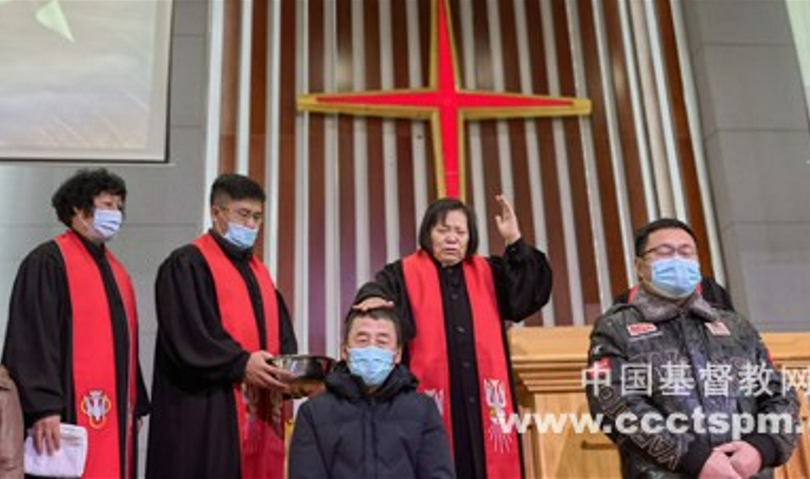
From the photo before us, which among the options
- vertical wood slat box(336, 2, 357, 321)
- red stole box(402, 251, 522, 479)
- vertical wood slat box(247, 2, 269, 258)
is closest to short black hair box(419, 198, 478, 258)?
red stole box(402, 251, 522, 479)

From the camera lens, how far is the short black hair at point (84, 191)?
275cm

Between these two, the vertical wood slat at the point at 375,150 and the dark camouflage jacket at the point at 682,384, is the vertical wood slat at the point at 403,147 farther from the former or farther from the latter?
the dark camouflage jacket at the point at 682,384

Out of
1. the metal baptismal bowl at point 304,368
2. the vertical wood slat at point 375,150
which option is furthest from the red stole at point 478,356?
the vertical wood slat at point 375,150

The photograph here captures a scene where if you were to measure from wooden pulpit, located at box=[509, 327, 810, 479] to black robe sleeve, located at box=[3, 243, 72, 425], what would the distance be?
1.22 m

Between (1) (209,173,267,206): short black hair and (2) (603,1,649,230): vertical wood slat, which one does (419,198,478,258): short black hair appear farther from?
(2) (603,1,649,230): vertical wood slat

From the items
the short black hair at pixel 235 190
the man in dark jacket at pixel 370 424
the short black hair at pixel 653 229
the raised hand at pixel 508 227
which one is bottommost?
the man in dark jacket at pixel 370 424

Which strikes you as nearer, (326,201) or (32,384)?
(32,384)

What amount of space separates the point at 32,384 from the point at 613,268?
2.83 metres

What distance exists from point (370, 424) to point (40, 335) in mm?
878

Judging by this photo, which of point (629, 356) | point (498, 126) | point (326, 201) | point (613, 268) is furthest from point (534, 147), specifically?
point (629, 356)

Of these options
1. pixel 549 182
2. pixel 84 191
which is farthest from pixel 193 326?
pixel 549 182

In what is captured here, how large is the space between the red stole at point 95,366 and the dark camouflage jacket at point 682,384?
4.06 feet

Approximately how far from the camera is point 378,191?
4594 mm

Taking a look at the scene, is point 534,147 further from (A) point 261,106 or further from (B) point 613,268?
(A) point 261,106
